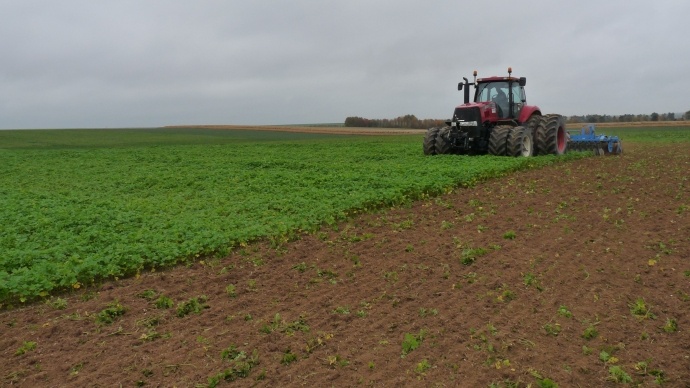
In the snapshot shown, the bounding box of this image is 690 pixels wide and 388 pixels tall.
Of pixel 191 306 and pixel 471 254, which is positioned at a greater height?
pixel 471 254

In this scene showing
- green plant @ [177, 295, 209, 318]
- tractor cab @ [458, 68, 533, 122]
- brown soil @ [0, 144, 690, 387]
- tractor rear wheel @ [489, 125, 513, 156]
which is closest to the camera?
→ brown soil @ [0, 144, 690, 387]

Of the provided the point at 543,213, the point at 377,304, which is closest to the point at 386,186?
the point at 543,213

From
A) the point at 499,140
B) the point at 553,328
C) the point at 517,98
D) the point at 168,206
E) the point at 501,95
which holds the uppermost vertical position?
the point at 501,95

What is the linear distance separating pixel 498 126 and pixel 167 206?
11.2 meters

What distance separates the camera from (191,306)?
6941mm

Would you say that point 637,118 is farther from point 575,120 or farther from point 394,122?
point 394,122

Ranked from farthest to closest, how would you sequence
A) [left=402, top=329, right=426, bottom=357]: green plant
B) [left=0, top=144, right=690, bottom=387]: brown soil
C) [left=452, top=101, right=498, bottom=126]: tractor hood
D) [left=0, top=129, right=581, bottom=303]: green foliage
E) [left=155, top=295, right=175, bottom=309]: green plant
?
1. [left=452, top=101, right=498, bottom=126]: tractor hood
2. [left=0, top=129, right=581, bottom=303]: green foliage
3. [left=155, top=295, right=175, bottom=309]: green plant
4. [left=402, top=329, right=426, bottom=357]: green plant
5. [left=0, top=144, right=690, bottom=387]: brown soil

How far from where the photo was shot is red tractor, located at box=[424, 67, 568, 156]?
18969 mm

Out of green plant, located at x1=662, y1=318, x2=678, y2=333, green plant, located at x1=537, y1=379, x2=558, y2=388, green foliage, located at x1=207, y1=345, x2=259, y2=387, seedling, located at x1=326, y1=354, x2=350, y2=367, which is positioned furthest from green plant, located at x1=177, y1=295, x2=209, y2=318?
green plant, located at x1=662, y1=318, x2=678, y2=333

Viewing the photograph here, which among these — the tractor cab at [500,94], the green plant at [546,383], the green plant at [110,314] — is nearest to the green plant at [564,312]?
the green plant at [546,383]

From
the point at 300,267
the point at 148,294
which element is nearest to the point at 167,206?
the point at 300,267

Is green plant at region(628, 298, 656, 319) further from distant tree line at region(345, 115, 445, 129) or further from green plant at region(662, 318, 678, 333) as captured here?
distant tree line at region(345, 115, 445, 129)

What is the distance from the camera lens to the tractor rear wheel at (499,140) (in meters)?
18.9

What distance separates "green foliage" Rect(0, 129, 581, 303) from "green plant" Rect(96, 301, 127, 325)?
1143mm
